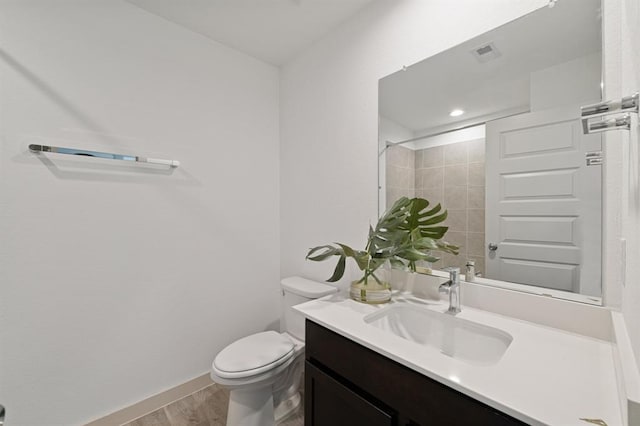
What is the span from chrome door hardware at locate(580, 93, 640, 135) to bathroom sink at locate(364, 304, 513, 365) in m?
0.68

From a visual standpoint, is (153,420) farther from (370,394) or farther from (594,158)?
(594,158)

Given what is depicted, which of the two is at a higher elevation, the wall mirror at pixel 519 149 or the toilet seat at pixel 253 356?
the wall mirror at pixel 519 149

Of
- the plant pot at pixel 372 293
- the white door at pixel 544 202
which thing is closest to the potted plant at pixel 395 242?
the plant pot at pixel 372 293

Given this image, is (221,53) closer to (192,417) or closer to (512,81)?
(512,81)

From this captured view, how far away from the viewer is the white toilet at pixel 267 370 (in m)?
1.29

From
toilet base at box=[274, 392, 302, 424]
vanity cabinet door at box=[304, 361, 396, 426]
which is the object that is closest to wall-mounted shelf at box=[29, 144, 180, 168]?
vanity cabinet door at box=[304, 361, 396, 426]

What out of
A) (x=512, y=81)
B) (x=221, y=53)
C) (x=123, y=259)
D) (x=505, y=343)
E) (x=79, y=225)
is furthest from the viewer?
(x=221, y=53)

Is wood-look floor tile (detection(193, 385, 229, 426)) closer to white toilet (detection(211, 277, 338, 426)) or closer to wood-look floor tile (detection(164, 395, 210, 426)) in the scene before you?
wood-look floor tile (detection(164, 395, 210, 426))

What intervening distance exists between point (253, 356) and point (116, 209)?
3.62 feet

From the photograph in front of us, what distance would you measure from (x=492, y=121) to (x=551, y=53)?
10.8 inches

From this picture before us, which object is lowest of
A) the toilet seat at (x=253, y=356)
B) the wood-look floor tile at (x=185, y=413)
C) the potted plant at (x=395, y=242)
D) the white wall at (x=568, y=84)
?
the wood-look floor tile at (x=185, y=413)

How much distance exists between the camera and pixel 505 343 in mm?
918

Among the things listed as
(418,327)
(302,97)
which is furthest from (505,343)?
(302,97)

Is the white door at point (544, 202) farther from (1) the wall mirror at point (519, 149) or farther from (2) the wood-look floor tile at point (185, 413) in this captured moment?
(2) the wood-look floor tile at point (185, 413)
